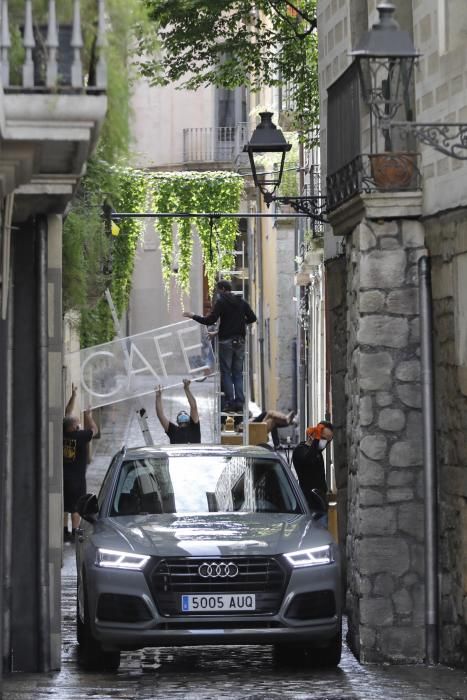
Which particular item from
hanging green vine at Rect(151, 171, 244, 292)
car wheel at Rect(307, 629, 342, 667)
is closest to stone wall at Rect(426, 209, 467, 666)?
car wheel at Rect(307, 629, 342, 667)

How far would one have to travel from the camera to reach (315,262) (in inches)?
1229

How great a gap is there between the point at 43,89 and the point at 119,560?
4.45m

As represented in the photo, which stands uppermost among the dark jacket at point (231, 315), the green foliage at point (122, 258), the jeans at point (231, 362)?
the green foliage at point (122, 258)

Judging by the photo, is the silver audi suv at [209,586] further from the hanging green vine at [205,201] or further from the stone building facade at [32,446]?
the hanging green vine at [205,201]

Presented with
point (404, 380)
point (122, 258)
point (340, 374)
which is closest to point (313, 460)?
point (340, 374)

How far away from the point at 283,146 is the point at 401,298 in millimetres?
3932

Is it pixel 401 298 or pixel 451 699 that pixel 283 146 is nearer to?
pixel 401 298

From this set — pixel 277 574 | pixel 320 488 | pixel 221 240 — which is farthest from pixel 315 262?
pixel 277 574

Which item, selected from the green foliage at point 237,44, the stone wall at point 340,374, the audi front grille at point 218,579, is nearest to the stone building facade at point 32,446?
the audi front grille at point 218,579

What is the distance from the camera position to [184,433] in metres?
21.1

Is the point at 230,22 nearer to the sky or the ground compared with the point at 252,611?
nearer to the sky

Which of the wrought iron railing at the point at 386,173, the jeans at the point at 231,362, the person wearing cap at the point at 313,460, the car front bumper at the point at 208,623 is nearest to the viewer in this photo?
the car front bumper at the point at 208,623

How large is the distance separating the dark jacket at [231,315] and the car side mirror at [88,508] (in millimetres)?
10157

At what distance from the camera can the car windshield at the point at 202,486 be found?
44.5 ft
